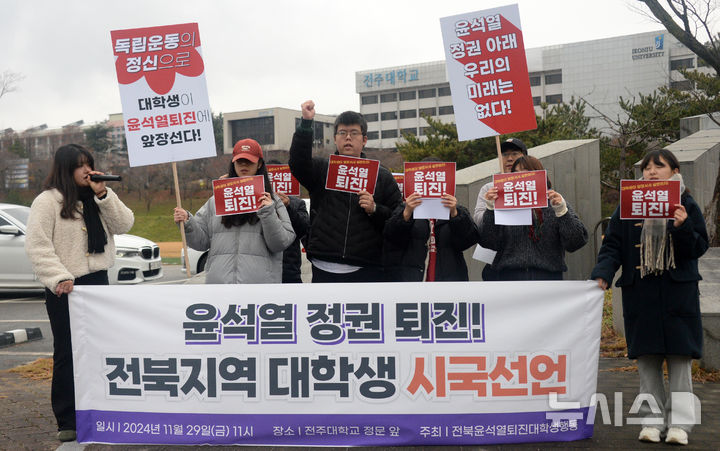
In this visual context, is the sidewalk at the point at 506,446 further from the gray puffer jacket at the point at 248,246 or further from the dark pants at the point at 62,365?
the gray puffer jacket at the point at 248,246

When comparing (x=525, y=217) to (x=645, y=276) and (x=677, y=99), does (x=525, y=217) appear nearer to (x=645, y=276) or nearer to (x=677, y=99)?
(x=645, y=276)

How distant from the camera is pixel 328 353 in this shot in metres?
4.24

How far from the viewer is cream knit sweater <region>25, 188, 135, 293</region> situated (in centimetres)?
440

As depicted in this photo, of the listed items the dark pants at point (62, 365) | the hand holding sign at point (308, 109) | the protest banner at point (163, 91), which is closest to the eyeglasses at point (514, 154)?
the hand holding sign at point (308, 109)

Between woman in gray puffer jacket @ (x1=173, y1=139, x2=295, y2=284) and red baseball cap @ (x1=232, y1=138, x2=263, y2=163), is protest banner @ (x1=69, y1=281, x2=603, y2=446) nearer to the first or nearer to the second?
woman in gray puffer jacket @ (x1=173, y1=139, x2=295, y2=284)

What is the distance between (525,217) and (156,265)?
32.5 feet

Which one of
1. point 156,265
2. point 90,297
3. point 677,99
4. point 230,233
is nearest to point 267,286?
point 230,233

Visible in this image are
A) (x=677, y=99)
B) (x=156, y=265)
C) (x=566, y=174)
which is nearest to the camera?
(x=566, y=174)

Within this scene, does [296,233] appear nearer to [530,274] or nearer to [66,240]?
[66,240]

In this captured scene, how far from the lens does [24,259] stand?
39.8 ft

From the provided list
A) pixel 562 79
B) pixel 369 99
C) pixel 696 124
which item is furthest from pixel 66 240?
pixel 369 99

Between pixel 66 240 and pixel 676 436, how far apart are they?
4029mm

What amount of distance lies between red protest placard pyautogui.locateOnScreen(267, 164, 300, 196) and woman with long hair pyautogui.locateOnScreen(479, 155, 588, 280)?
1.89m

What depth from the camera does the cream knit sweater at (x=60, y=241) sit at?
14.4ft
